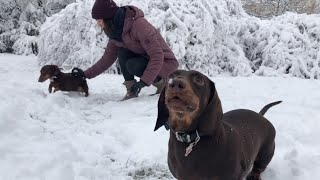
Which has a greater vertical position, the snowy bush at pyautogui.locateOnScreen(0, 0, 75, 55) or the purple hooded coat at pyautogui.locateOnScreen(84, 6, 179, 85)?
the purple hooded coat at pyautogui.locateOnScreen(84, 6, 179, 85)

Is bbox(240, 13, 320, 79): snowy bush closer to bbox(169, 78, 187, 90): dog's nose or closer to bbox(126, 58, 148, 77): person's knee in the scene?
bbox(126, 58, 148, 77): person's knee

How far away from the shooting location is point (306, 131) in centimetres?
406

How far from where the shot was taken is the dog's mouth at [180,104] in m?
2.09

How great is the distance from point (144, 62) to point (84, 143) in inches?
83.9

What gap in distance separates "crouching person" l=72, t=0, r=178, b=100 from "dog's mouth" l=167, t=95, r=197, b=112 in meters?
3.22

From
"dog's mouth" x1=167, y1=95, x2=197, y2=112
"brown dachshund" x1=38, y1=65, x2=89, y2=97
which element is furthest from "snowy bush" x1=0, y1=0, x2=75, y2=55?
"dog's mouth" x1=167, y1=95, x2=197, y2=112

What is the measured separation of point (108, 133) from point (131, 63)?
1678 millimetres

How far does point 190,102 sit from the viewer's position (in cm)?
211

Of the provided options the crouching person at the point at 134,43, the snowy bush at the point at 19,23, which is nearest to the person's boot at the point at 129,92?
the crouching person at the point at 134,43

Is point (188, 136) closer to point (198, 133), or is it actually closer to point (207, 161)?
point (198, 133)

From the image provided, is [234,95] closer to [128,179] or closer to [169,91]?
[128,179]

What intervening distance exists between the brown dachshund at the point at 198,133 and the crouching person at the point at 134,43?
2891 millimetres

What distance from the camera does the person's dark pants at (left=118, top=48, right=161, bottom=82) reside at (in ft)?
18.5

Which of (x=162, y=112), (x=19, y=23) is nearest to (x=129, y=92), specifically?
(x=162, y=112)
